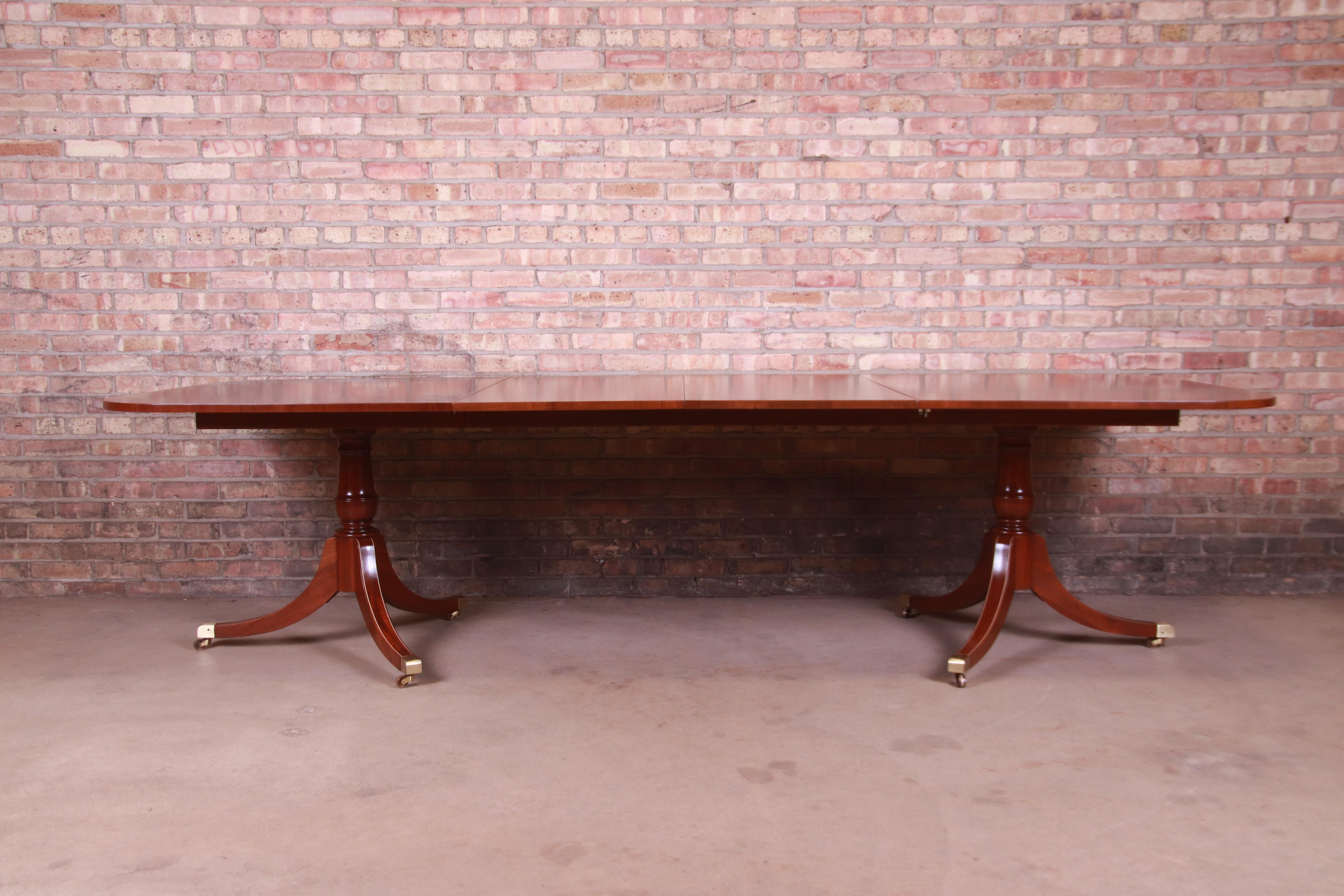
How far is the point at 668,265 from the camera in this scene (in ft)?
11.1

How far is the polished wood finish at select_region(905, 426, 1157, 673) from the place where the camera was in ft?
9.52

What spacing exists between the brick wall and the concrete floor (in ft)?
1.20

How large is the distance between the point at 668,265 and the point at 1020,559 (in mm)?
1513

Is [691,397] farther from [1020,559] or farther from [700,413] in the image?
[1020,559]

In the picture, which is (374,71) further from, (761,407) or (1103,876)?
(1103,876)

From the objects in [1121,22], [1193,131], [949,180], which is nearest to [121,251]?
[949,180]

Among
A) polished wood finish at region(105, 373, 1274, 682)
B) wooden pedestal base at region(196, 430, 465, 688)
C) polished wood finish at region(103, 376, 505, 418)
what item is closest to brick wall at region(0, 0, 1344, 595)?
polished wood finish at region(105, 373, 1274, 682)

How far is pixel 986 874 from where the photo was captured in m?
1.73

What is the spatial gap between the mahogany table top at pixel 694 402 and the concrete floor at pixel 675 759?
0.73 m

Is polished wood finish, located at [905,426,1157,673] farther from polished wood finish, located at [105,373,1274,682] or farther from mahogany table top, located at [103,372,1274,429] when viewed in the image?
mahogany table top, located at [103,372,1274,429]

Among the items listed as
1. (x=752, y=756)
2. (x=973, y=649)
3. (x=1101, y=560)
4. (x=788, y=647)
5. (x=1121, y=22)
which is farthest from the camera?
(x=1101, y=560)

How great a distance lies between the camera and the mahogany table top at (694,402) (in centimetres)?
239

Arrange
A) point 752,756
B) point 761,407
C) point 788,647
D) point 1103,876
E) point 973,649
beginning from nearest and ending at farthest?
point 1103,876 < point 752,756 < point 761,407 < point 973,649 < point 788,647

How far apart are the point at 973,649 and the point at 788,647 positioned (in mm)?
551
